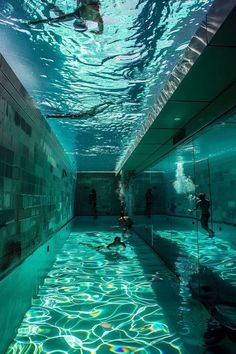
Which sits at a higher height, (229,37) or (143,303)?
(229,37)

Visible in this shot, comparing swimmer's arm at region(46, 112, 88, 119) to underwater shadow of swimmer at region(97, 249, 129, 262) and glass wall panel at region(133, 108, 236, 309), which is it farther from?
underwater shadow of swimmer at region(97, 249, 129, 262)

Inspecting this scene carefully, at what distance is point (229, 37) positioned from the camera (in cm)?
226

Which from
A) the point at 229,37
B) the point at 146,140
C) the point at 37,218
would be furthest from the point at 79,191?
the point at 229,37

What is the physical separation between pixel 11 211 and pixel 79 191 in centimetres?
1725

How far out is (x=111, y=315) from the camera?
131 inches

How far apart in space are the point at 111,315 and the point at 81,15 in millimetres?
3755

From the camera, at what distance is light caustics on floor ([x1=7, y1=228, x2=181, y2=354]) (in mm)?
2635

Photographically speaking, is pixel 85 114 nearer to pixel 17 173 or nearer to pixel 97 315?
pixel 17 173

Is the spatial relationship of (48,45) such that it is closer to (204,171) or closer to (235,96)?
(235,96)

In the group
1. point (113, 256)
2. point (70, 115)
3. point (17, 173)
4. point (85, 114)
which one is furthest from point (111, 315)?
point (70, 115)

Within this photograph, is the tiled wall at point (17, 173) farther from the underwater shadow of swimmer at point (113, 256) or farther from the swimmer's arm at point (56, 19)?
the underwater shadow of swimmer at point (113, 256)

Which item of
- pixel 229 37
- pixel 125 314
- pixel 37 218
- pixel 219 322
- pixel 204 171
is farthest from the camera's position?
pixel 204 171

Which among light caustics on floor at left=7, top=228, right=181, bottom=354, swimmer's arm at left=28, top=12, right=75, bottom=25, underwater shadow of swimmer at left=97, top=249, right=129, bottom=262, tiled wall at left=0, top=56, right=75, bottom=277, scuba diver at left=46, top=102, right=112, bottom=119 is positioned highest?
scuba diver at left=46, top=102, right=112, bottom=119

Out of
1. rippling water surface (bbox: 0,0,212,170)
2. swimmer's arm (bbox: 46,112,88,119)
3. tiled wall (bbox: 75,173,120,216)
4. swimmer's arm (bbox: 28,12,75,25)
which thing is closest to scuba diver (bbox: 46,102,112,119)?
swimmer's arm (bbox: 46,112,88,119)
